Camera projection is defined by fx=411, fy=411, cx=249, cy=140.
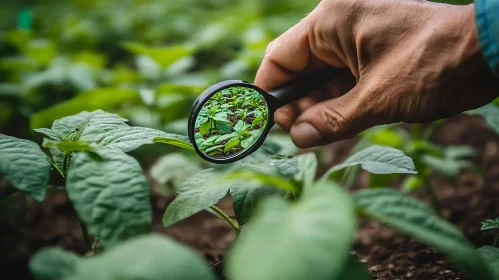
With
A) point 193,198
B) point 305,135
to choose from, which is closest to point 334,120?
point 305,135

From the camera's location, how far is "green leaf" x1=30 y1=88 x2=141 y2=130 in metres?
2.06

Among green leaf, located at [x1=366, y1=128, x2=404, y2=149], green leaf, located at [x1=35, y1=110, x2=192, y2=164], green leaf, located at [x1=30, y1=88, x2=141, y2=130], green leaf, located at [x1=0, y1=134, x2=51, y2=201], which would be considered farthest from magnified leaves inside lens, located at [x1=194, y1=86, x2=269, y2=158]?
green leaf, located at [x1=30, y1=88, x2=141, y2=130]

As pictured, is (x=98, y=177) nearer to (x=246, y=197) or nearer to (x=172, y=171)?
(x=246, y=197)

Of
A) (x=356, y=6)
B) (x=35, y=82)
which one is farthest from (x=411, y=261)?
(x=35, y=82)

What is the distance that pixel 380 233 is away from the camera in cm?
197

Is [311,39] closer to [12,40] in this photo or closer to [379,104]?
[379,104]

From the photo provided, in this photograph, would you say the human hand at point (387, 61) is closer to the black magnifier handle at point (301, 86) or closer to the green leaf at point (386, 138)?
the black magnifier handle at point (301, 86)

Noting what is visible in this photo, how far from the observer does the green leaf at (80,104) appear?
2062 mm

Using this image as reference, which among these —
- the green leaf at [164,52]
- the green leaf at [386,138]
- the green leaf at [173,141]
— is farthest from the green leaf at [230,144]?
the green leaf at [164,52]

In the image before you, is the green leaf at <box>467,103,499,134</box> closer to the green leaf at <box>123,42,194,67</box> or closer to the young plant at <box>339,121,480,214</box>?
the young plant at <box>339,121,480,214</box>

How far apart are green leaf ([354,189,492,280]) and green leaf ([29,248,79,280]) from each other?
594mm

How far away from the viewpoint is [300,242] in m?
0.69

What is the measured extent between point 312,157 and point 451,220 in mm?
1256

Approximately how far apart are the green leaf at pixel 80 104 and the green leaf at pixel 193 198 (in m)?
1.20
